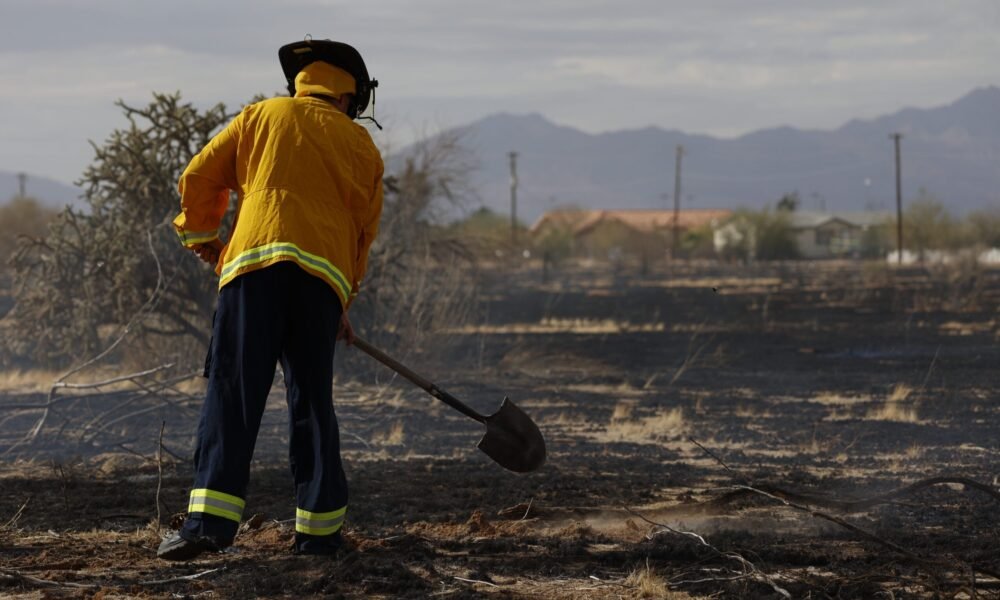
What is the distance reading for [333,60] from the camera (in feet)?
18.7

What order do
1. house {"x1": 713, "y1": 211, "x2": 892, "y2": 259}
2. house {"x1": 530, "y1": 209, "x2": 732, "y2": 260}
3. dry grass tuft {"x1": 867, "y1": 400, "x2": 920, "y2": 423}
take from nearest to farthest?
dry grass tuft {"x1": 867, "y1": 400, "x2": 920, "y2": 423} < house {"x1": 530, "y1": 209, "x2": 732, "y2": 260} < house {"x1": 713, "y1": 211, "x2": 892, "y2": 259}

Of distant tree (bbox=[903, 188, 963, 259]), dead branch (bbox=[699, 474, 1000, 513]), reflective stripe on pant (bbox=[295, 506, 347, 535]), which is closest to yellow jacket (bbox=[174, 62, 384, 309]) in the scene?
reflective stripe on pant (bbox=[295, 506, 347, 535])

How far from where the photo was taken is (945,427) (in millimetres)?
10719

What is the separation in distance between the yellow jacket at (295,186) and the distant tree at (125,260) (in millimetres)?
6845

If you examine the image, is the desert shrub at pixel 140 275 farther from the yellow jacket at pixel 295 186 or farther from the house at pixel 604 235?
the house at pixel 604 235

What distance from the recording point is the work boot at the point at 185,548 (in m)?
5.10

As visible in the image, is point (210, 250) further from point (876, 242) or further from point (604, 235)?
point (876, 242)

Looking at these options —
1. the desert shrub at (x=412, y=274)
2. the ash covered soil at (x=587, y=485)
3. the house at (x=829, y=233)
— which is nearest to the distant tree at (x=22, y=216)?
the desert shrub at (x=412, y=274)

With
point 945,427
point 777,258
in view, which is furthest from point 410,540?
point 777,258

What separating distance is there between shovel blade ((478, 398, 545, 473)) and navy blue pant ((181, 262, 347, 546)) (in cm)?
128

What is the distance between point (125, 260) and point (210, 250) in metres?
7.63

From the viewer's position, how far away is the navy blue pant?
17.0 feet

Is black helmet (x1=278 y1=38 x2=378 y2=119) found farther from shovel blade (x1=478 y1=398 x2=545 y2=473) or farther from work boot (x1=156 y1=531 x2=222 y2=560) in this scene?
work boot (x1=156 y1=531 x2=222 y2=560)

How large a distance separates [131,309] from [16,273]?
161 cm
